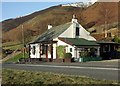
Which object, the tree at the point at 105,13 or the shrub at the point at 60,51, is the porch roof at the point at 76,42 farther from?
the tree at the point at 105,13

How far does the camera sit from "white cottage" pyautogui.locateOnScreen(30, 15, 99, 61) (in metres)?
47.2

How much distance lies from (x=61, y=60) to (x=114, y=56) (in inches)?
444

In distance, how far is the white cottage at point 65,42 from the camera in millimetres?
47188

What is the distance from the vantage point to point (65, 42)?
158ft

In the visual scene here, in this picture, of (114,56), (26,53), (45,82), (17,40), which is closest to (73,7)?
(17,40)

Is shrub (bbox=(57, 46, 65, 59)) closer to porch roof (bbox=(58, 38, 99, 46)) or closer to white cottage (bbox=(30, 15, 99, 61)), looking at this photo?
white cottage (bbox=(30, 15, 99, 61))

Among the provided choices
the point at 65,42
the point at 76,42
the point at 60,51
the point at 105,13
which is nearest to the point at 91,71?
the point at 65,42

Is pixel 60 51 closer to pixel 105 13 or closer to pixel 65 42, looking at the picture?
pixel 65 42

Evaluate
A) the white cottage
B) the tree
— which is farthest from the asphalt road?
the tree

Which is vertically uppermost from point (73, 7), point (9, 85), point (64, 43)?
point (73, 7)

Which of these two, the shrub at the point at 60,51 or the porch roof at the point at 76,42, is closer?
the porch roof at the point at 76,42

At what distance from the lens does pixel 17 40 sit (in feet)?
321

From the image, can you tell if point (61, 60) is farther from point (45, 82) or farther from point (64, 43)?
point (45, 82)

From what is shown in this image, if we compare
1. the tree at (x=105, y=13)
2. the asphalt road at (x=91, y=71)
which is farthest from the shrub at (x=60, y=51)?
the tree at (x=105, y=13)
